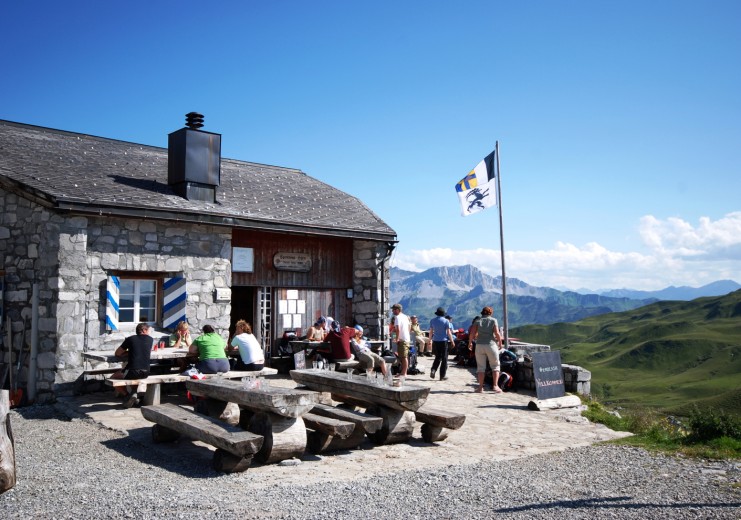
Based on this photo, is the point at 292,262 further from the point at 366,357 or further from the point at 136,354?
the point at 136,354

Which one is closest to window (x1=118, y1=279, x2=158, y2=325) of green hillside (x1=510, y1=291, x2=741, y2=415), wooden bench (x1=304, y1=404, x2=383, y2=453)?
wooden bench (x1=304, y1=404, x2=383, y2=453)

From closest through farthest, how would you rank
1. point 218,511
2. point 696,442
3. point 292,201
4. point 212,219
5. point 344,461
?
point 218,511, point 344,461, point 696,442, point 212,219, point 292,201

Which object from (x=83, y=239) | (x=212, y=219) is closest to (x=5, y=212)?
(x=83, y=239)

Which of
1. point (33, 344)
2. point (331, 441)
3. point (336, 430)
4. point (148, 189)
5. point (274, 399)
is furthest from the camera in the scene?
point (148, 189)

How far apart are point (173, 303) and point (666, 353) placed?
124 meters

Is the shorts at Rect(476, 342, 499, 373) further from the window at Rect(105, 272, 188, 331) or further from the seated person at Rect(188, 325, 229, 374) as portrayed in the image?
the window at Rect(105, 272, 188, 331)

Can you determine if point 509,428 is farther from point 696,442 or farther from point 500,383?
point 500,383

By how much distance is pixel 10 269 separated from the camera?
11.6 meters

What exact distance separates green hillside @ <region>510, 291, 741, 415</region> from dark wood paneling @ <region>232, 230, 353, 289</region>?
5492 cm

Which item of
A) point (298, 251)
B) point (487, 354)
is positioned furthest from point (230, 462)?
point (298, 251)

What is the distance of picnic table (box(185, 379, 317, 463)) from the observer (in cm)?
669

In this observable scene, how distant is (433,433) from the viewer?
8156mm

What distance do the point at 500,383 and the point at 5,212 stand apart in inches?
390

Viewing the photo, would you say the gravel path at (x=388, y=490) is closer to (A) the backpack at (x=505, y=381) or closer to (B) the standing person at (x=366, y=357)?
(A) the backpack at (x=505, y=381)
